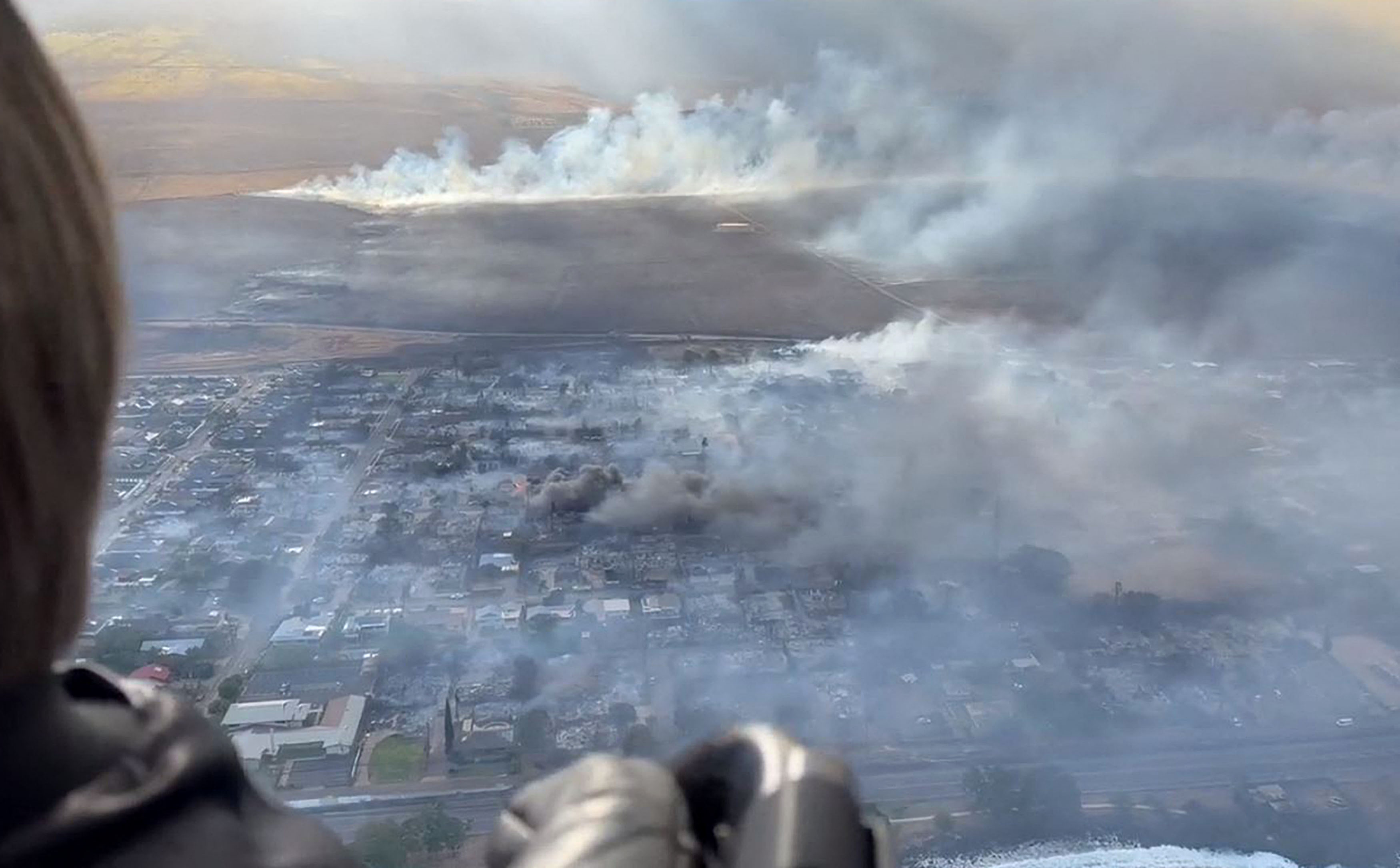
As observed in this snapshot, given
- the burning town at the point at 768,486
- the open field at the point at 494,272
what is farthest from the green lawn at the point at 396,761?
the open field at the point at 494,272

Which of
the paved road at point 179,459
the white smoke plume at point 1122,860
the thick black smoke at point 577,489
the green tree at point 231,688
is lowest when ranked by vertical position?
the white smoke plume at point 1122,860

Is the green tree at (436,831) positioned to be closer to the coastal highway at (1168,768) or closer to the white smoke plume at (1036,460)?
the coastal highway at (1168,768)

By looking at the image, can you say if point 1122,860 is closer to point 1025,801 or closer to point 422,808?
point 1025,801

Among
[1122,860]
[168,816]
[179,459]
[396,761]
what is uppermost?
[168,816]

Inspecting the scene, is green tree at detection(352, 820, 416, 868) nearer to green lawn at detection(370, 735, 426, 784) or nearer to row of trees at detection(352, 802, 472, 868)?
row of trees at detection(352, 802, 472, 868)

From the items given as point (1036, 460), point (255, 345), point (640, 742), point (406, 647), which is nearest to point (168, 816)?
point (640, 742)

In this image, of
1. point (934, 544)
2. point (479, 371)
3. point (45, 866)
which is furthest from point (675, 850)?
point (479, 371)

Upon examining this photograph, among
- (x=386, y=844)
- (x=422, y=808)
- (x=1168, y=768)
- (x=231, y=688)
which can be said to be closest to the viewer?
(x=386, y=844)

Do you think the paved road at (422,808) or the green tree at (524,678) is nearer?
the paved road at (422,808)
